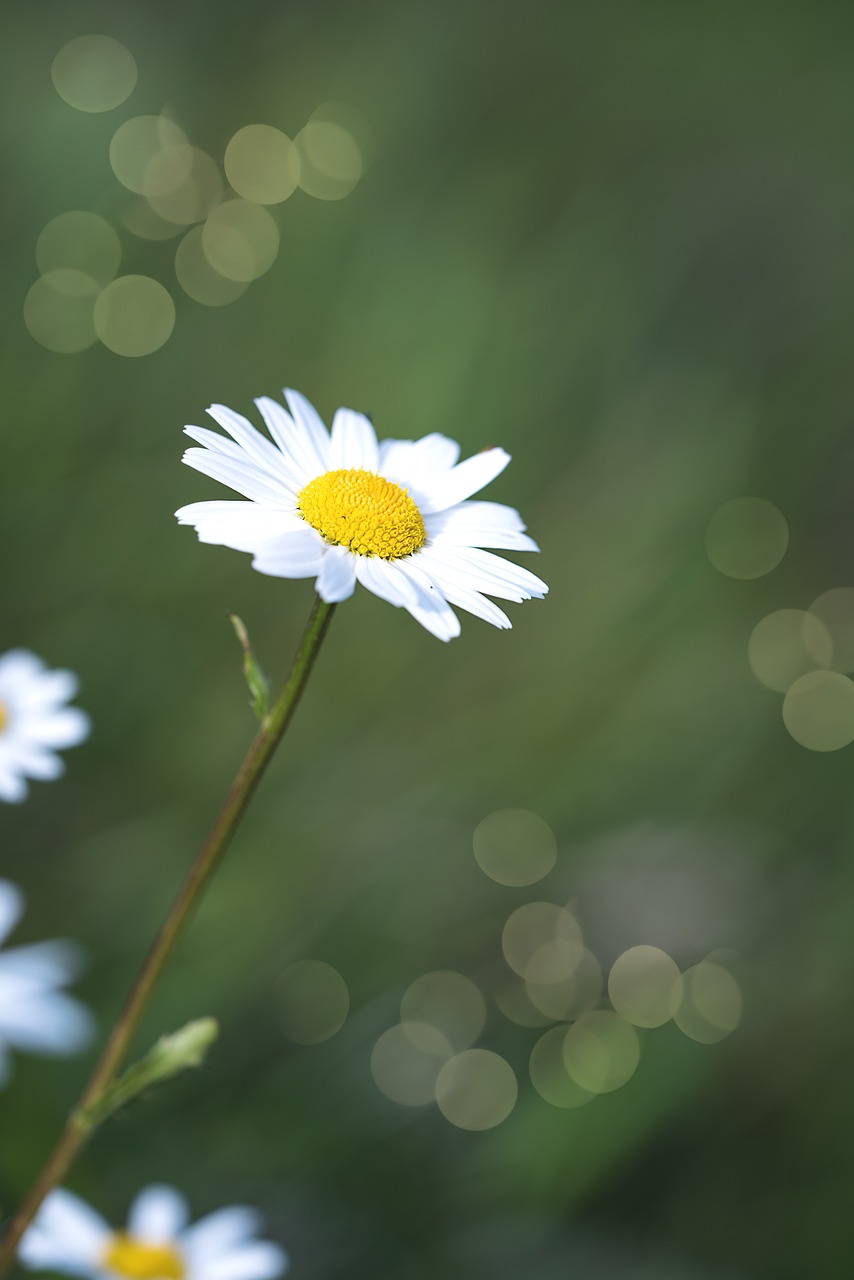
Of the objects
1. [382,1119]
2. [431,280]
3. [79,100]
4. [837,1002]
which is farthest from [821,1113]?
[79,100]

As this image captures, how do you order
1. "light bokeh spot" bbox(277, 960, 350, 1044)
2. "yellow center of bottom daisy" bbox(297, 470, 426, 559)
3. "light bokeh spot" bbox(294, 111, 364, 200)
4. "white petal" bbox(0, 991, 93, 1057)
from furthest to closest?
"light bokeh spot" bbox(294, 111, 364, 200)
"light bokeh spot" bbox(277, 960, 350, 1044)
"white petal" bbox(0, 991, 93, 1057)
"yellow center of bottom daisy" bbox(297, 470, 426, 559)

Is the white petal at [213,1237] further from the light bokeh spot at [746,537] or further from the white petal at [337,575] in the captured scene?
the light bokeh spot at [746,537]

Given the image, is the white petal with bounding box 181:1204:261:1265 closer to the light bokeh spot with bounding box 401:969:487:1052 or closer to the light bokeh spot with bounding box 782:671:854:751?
the light bokeh spot with bounding box 401:969:487:1052

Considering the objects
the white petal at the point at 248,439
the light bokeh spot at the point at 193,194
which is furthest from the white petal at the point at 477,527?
the light bokeh spot at the point at 193,194

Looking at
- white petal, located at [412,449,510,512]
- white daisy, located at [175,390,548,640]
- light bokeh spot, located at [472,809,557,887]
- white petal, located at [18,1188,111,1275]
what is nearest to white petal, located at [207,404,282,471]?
white daisy, located at [175,390,548,640]

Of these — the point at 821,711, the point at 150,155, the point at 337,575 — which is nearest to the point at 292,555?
the point at 337,575

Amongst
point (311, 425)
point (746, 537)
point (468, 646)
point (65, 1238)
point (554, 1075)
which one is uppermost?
point (746, 537)

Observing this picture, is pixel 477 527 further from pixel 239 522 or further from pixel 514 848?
pixel 514 848
